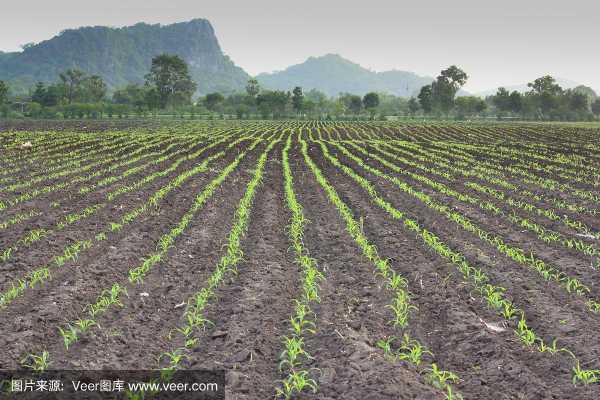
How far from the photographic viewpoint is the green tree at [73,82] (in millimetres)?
121444

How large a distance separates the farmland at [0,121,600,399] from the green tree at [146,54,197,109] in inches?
4705

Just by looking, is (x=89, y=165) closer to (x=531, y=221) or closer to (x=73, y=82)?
(x=531, y=221)

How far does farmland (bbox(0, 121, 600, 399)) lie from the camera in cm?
499

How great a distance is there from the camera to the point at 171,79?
133000mm

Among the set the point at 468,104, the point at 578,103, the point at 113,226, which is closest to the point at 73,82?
the point at 468,104

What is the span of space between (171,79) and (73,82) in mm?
28950

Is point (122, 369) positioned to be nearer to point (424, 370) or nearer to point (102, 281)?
point (102, 281)

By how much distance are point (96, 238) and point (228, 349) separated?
556 cm

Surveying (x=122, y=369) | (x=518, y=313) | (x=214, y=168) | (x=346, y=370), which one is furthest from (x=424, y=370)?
(x=214, y=168)

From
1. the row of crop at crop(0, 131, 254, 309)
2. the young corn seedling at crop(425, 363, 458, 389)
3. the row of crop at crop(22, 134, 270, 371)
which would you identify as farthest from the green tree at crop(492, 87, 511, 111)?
the young corn seedling at crop(425, 363, 458, 389)

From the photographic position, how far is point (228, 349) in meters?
5.36

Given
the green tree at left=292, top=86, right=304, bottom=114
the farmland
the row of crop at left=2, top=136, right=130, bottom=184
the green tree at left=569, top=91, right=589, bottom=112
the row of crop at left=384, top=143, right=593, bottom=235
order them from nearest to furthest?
the farmland → the row of crop at left=384, top=143, right=593, bottom=235 → the row of crop at left=2, top=136, right=130, bottom=184 → the green tree at left=569, top=91, right=589, bottom=112 → the green tree at left=292, top=86, right=304, bottom=114

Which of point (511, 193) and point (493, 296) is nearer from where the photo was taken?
point (493, 296)

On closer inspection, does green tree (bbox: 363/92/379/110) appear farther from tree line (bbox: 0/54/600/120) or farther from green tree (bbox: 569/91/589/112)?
green tree (bbox: 569/91/589/112)
